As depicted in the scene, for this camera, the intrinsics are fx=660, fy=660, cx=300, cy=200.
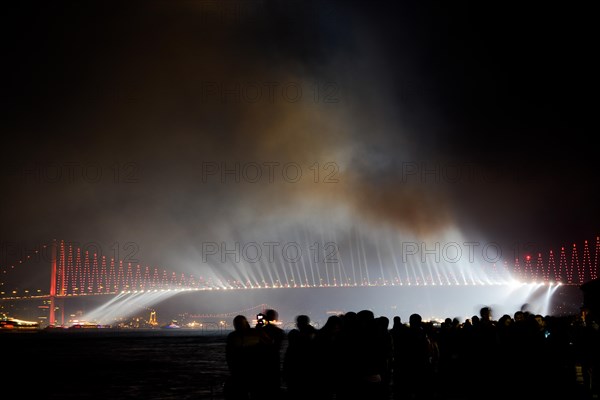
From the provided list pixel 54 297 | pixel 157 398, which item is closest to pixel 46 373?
pixel 157 398

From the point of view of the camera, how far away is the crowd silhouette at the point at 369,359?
25.2 ft

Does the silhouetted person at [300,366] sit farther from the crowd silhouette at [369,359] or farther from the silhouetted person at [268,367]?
the silhouetted person at [268,367]

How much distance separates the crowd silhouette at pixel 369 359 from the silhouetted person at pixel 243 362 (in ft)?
0.04

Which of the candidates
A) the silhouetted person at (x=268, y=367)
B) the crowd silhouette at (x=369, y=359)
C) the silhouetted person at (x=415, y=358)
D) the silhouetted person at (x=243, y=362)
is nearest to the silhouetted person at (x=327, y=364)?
the crowd silhouette at (x=369, y=359)

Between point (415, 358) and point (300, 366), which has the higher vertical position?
point (300, 366)

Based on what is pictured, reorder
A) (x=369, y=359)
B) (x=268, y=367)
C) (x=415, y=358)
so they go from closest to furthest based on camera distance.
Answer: (x=369, y=359) < (x=268, y=367) < (x=415, y=358)

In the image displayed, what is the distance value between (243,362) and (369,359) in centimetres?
147

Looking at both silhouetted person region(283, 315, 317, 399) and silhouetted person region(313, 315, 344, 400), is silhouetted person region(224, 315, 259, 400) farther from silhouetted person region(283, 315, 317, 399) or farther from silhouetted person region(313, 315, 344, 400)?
silhouetted person region(313, 315, 344, 400)

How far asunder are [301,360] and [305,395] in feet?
1.34

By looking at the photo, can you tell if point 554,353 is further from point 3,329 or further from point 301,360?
point 3,329

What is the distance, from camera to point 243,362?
769cm

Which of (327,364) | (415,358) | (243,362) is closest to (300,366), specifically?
(327,364)

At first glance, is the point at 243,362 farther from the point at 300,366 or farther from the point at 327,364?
the point at 327,364

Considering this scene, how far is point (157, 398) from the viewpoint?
16.1 metres
